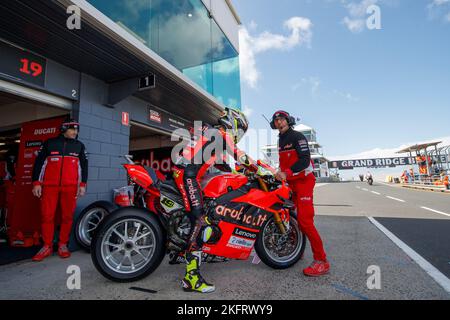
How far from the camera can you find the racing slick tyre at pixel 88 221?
12.4ft

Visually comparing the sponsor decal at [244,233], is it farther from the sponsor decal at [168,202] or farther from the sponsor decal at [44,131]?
the sponsor decal at [44,131]

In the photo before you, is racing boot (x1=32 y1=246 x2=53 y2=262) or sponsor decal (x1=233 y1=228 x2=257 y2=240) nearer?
sponsor decal (x1=233 y1=228 x2=257 y2=240)

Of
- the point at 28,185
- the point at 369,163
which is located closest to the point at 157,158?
the point at 28,185

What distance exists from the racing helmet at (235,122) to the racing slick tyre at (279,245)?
115 cm

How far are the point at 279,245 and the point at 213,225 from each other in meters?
1.02

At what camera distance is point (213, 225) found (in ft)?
8.29

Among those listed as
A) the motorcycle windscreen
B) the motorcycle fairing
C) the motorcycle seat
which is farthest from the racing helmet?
the motorcycle windscreen

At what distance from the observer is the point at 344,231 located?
4836 mm

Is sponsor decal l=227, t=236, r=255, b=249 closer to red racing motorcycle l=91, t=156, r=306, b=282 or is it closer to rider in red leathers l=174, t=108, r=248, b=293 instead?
red racing motorcycle l=91, t=156, r=306, b=282

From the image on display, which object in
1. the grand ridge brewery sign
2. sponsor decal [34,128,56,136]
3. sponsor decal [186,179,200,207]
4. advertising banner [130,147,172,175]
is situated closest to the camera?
sponsor decal [186,179,200,207]

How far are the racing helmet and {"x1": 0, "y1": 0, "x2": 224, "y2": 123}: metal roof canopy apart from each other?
2.19 metres

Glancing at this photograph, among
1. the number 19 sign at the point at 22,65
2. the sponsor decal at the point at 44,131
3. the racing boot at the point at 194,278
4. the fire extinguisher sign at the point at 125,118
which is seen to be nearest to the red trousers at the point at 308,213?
the racing boot at the point at 194,278

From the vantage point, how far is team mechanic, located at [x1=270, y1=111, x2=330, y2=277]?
2709 mm
